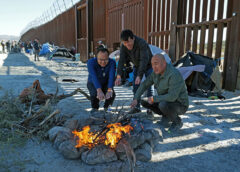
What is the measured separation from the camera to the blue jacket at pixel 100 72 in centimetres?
359

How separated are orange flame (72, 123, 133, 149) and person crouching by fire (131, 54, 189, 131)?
0.62 m

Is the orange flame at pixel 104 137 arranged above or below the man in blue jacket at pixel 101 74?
below

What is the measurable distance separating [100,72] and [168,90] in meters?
1.33

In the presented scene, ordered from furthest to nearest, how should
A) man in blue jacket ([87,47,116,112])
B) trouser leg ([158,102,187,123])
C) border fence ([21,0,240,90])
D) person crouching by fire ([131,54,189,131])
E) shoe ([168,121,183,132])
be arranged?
border fence ([21,0,240,90]), man in blue jacket ([87,47,116,112]), shoe ([168,121,183,132]), trouser leg ([158,102,187,123]), person crouching by fire ([131,54,189,131])

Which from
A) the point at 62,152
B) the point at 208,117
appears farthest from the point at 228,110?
the point at 62,152

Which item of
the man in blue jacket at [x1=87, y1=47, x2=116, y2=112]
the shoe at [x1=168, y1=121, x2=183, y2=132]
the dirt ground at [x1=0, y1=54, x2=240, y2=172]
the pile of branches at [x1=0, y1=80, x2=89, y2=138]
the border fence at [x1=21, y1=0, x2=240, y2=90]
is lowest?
the dirt ground at [x1=0, y1=54, x2=240, y2=172]

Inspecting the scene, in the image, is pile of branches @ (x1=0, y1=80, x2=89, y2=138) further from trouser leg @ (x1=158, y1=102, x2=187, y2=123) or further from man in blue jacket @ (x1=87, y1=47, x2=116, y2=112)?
trouser leg @ (x1=158, y1=102, x2=187, y2=123)

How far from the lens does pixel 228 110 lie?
4461mm

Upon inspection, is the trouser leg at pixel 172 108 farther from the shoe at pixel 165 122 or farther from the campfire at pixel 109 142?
the campfire at pixel 109 142

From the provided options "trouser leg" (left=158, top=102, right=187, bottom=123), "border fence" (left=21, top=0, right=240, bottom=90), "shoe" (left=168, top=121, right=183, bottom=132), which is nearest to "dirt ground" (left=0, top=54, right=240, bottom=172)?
"shoe" (left=168, top=121, right=183, bottom=132)

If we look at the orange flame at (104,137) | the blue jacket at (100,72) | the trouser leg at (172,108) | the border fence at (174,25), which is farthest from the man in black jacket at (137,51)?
the border fence at (174,25)

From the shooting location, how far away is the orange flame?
2.36 metres

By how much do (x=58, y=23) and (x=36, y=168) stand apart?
22966 mm

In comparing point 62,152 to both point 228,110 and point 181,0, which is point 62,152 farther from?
point 181,0
